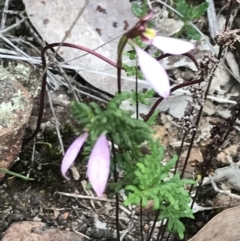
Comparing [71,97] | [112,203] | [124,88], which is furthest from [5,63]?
[112,203]

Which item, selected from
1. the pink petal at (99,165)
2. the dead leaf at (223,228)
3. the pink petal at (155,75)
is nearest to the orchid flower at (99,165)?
the pink petal at (99,165)

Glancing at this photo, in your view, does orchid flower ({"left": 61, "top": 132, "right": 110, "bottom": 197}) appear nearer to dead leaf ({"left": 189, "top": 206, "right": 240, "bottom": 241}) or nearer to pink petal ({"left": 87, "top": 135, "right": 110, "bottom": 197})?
pink petal ({"left": 87, "top": 135, "right": 110, "bottom": 197})

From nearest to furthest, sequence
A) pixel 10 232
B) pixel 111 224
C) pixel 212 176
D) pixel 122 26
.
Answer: pixel 10 232 → pixel 111 224 → pixel 212 176 → pixel 122 26

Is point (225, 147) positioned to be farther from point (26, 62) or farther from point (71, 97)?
point (26, 62)

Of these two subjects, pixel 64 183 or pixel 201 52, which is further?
pixel 201 52

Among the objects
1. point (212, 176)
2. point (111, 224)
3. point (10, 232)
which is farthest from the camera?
point (212, 176)

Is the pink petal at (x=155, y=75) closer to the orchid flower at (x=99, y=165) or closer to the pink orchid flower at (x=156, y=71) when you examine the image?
the pink orchid flower at (x=156, y=71)

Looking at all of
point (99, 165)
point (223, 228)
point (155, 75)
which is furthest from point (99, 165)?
point (223, 228)

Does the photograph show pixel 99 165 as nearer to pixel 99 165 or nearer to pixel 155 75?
pixel 99 165
